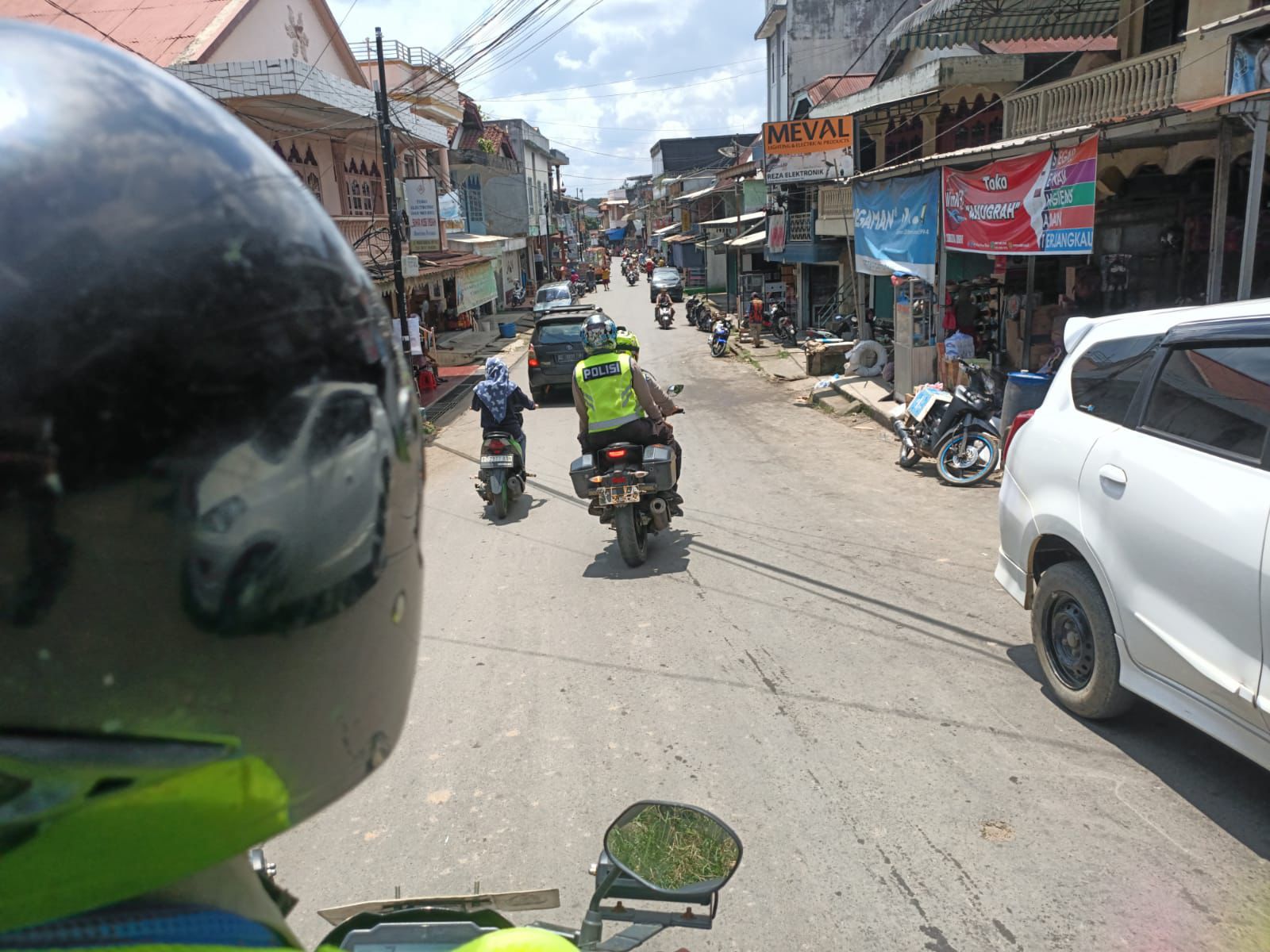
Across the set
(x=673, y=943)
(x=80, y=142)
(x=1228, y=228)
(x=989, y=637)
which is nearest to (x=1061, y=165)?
(x=1228, y=228)

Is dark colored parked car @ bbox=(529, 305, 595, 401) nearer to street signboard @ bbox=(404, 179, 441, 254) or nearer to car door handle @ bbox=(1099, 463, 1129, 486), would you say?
street signboard @ bbox=(404, 179, 441, 254)

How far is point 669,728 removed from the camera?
14.1ft

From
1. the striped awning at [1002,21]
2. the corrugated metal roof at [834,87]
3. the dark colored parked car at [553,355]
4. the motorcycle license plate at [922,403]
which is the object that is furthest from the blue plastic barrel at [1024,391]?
the corrugated metal roof at [834,87]

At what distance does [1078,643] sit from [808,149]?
15219 mm

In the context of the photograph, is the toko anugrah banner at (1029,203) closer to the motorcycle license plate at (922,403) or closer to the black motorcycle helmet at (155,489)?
the motorcycle license plate at (922,403)

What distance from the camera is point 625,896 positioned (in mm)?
1479

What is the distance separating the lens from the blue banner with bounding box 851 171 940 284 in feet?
38.0

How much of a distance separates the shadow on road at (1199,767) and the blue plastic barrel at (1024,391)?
4680 millimetres

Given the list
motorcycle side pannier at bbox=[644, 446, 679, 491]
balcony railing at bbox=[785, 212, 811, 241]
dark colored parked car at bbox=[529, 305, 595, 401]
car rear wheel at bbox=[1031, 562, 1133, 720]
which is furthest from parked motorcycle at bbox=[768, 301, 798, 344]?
car rear wheel at bbox=[1031, 562, 1133, 720]

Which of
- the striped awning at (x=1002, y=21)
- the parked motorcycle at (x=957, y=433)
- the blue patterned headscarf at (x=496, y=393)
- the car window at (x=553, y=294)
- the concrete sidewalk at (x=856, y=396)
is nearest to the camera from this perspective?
the blue patterned headscarf at (x=496, y=393)

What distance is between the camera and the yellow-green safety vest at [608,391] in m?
6.89

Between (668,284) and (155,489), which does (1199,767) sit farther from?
(668,284)

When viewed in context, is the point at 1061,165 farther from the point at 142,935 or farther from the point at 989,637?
the point at 142,935

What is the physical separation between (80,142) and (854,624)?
16.6 ft
